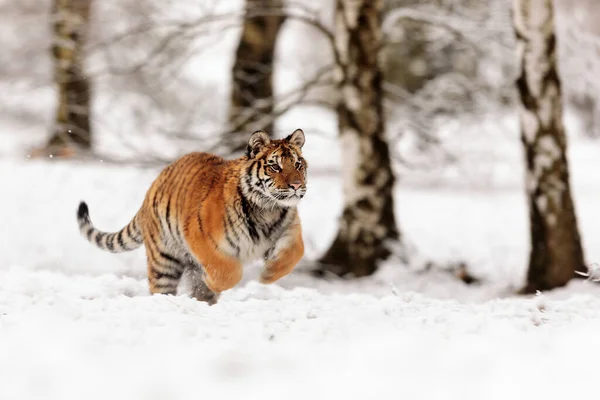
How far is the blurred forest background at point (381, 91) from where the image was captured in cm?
870

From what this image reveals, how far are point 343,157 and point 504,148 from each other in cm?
861

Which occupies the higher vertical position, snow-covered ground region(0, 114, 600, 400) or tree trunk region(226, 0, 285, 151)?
tree trunk region(226, 0, 285, 151)

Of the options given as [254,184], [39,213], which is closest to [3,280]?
[254,184]

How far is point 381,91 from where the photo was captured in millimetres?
10039

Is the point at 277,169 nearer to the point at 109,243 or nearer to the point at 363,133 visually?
the point at 109,243

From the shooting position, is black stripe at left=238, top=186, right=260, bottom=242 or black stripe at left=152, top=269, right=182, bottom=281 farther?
black stripe at left=152, top=269, right=182, bottom=281

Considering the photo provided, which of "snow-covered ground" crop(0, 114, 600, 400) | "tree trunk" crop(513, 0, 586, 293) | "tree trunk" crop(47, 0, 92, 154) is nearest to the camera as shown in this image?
"snow-covered ground" crop(0, 114, 600, 400)

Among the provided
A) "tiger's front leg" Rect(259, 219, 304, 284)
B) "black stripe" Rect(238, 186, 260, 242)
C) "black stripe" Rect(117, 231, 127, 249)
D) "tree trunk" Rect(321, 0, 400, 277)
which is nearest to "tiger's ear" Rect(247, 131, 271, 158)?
"black stripe" Rect(238, 186, 260, 242)

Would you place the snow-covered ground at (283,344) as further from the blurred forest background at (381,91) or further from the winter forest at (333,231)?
the blurred forest background at (381,91)

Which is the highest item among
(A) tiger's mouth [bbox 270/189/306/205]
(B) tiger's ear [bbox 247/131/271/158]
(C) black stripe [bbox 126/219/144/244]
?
(B) tiger's ear [bbox 247/131/271/158]

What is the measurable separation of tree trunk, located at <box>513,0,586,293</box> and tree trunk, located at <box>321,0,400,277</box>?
5.96ft

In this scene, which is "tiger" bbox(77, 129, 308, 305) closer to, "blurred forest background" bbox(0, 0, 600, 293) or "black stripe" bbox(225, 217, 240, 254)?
"black stripe" bbox(225, 217, 240, 254)

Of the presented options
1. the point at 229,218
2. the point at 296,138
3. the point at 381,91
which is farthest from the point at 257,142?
the point at 381,91

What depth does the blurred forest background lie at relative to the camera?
28.5ft
